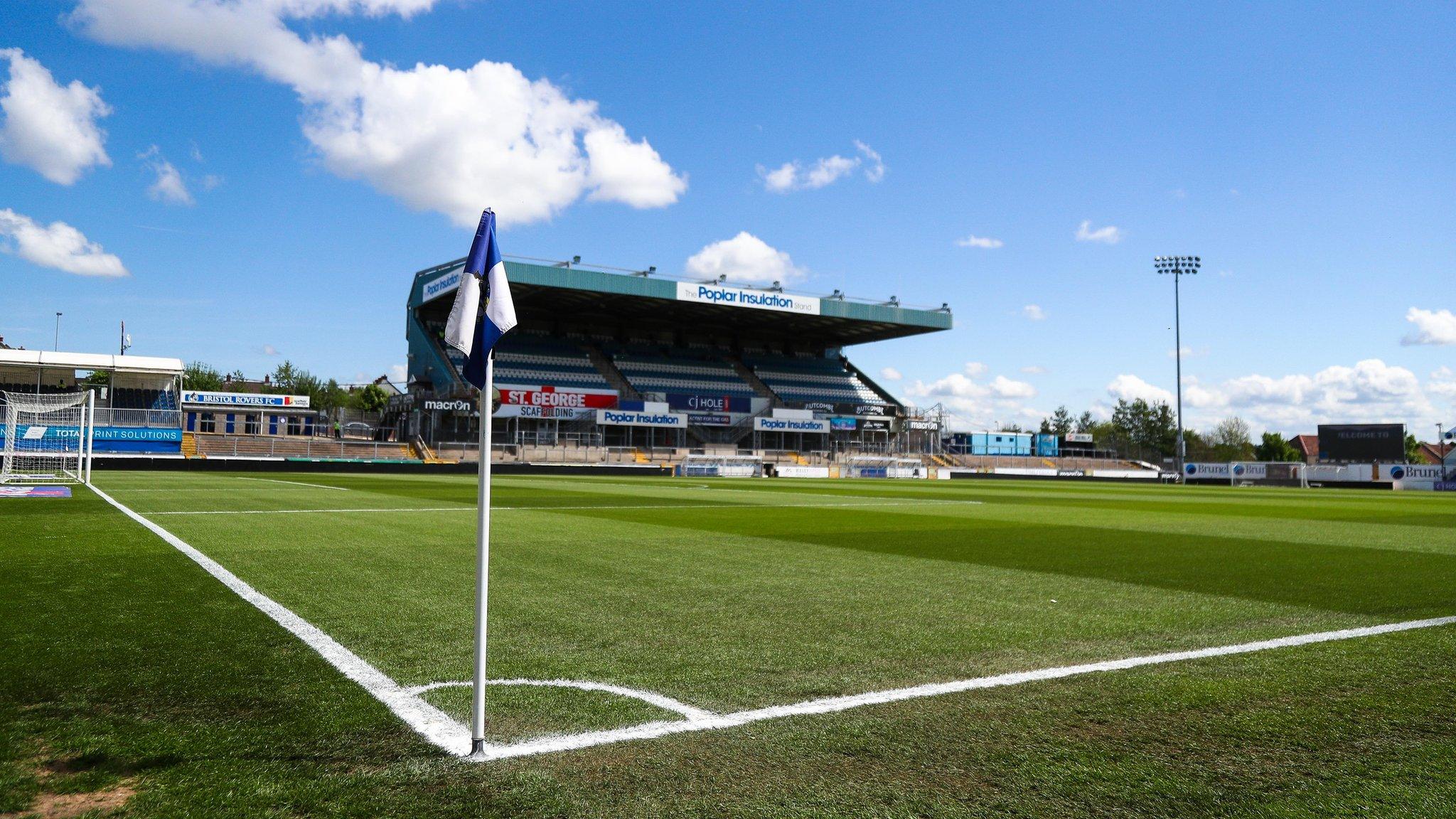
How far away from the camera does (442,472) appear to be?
160 feet

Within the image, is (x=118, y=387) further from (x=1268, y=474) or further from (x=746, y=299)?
(x=1268, y=474)

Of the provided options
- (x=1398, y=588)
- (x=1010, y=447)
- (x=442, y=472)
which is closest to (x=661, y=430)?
(x=442, y=472)

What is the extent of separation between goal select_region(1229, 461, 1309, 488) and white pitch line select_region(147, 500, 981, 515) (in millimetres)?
38907

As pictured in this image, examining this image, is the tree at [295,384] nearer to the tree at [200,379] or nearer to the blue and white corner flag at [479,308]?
the tree at [200,379]

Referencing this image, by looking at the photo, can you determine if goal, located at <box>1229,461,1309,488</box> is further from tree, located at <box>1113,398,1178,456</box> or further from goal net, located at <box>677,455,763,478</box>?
tree, located at <box>1113,398,1178,456</box>

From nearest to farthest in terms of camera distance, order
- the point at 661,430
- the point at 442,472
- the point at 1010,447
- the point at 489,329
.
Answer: the point at 489,329 < the point at 442,472 < the point at 661,430 < the point at 1010,447

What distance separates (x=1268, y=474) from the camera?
5681cm

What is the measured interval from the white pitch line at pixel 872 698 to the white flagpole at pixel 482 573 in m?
0.11

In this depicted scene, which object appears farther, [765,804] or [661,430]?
[661,430]

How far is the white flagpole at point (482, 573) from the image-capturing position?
12.1 ft

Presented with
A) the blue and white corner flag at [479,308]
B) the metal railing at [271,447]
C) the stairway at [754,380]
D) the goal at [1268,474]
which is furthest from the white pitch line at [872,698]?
the stairway at [754,380]

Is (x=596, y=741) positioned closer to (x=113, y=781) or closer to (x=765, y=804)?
(x=765, y=804)

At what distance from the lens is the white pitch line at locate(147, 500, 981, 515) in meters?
16.0

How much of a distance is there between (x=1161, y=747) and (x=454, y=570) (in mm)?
6855
